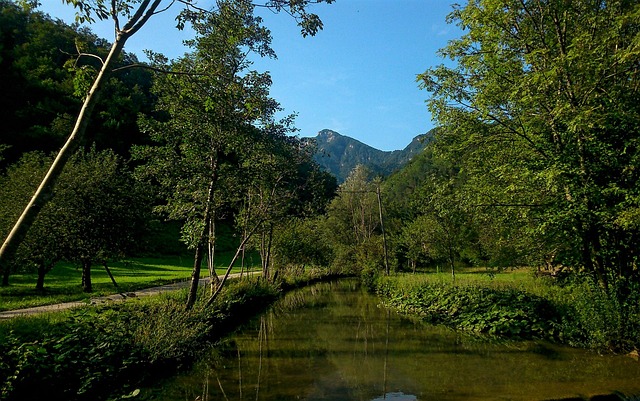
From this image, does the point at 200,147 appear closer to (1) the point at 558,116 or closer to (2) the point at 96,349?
(2) the point at 96,349

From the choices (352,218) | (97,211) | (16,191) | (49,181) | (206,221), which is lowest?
(49,181)

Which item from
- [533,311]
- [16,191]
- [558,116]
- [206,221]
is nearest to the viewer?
[558,116]

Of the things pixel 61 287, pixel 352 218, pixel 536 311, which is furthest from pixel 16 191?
pixel 352 218

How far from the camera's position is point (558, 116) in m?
10.4

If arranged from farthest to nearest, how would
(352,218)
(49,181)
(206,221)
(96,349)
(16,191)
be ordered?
(352,218) < (16,191) < (206,221) < (96,349) < (49,181)

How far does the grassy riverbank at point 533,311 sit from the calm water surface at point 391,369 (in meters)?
0.67

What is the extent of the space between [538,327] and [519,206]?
465 centimetres

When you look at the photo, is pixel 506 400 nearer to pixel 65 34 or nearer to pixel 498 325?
pixel 498 325

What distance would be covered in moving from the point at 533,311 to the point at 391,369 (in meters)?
6.99

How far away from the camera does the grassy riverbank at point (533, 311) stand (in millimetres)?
10328

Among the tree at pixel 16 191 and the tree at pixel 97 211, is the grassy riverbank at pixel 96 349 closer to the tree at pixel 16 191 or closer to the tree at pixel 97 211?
the tree at pixel 97 211

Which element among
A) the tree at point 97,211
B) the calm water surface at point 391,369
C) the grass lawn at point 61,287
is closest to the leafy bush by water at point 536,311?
the calm water surface at point 391,369

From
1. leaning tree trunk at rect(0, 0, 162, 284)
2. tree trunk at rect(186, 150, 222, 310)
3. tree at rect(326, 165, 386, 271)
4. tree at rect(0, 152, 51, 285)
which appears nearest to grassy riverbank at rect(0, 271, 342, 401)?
tree trunk at rect(186, 150, 222, 310)

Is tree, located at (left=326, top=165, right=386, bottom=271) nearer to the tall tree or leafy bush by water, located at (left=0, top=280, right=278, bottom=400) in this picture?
the tall tree
